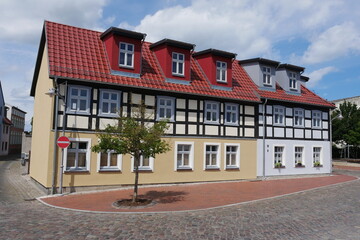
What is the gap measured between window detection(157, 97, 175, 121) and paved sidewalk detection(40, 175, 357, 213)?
3.83 metres

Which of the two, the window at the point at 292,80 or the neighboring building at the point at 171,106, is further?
the window at the point at 292,80

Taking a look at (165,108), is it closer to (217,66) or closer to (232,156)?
(217,66)

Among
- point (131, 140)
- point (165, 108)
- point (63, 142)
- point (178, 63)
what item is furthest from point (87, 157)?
point (178, 63)

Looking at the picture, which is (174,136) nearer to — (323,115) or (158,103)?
(158,103)

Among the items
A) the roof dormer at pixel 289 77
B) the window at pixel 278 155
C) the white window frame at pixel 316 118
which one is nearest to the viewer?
the window at pixel 278 155

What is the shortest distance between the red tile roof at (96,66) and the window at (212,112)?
2.40 ft

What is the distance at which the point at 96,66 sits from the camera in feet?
55.7

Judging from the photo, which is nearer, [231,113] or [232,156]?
[231,113]

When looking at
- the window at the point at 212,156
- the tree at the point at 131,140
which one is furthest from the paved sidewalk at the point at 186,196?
the tree at the point at 131,140

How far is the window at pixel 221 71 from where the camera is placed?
20906 mm

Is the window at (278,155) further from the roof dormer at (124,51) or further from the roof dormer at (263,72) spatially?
the roof dormer at (124,51)

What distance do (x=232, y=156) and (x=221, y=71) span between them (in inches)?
211

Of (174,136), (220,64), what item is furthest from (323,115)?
(174,136)

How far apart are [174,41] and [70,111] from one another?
6991 mm
